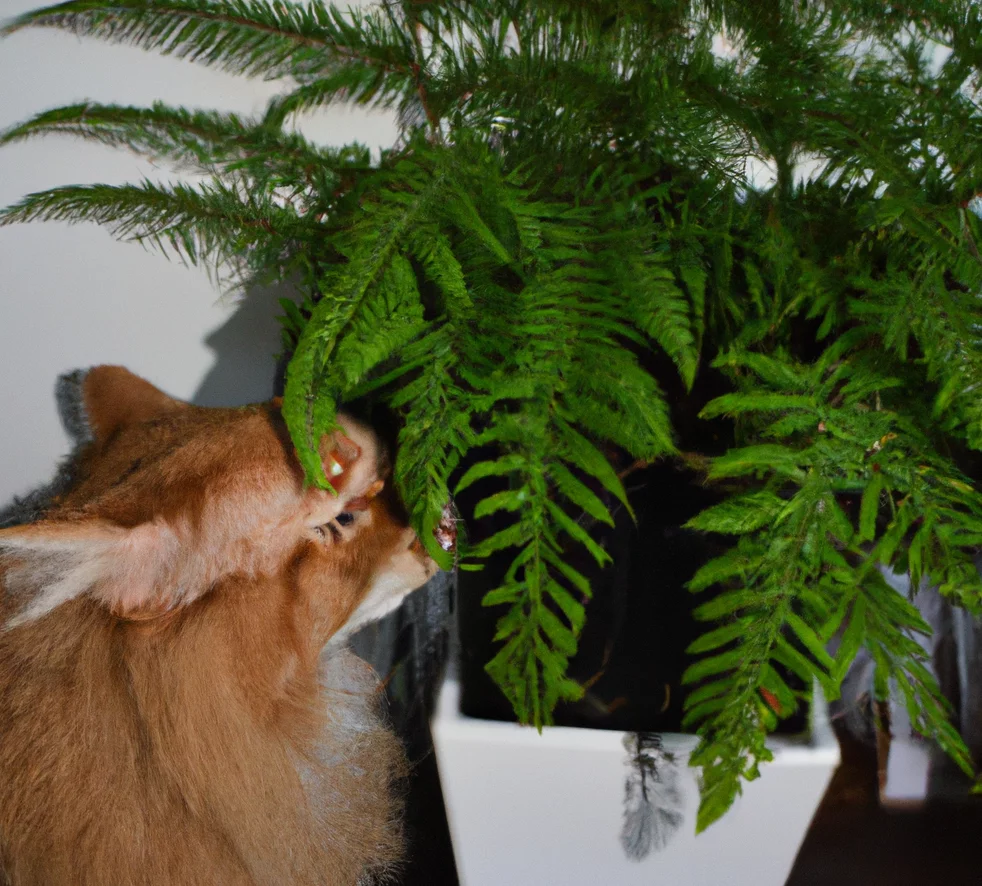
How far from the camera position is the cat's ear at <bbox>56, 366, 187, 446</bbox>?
956mm

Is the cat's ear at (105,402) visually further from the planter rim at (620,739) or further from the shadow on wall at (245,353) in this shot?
the planter rim at (620,739)

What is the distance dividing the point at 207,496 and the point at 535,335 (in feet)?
1.21

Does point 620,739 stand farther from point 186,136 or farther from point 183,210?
point 186,136

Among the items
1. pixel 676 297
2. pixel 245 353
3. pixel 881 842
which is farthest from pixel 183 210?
pixel 881 842

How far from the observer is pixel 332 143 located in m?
1.01

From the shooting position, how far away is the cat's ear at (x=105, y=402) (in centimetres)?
96

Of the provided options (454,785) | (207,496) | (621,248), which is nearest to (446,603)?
(454,785)

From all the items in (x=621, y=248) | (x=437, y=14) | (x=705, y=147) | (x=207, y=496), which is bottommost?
(x=207, y=496)

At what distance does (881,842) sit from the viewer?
3.18 feet

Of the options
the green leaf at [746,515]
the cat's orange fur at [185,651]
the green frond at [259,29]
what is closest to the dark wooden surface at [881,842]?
the green leaf at [746,515]

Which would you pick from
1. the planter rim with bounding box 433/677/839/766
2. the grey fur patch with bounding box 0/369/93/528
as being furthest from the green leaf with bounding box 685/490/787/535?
the grey fur patch with bounding box 0/369/93/528

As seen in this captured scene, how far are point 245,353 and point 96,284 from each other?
23 centimetres

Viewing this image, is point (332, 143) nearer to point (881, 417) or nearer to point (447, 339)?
point (447, 339)

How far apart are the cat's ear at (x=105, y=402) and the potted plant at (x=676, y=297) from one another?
0.83 feet
